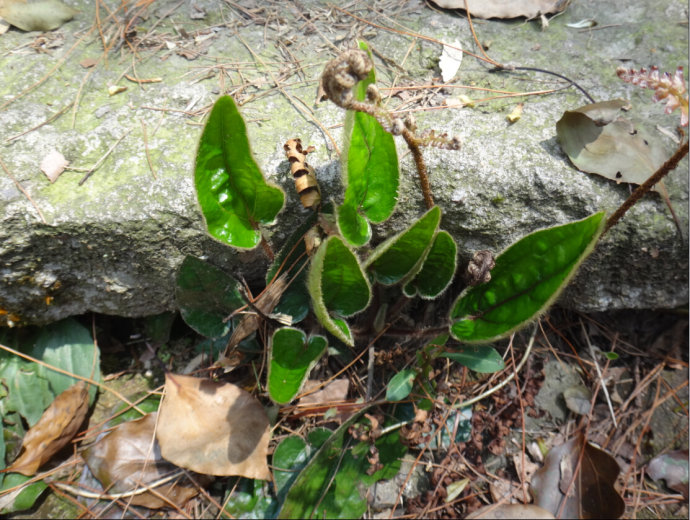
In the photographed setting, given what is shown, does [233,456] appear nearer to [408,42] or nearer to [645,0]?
[408,42]

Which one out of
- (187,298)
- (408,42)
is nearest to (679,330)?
(408,42)

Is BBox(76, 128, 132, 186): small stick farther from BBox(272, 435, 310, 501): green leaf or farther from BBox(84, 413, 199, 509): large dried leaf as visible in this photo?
BBox(272, 435, 310, 501): green leaf

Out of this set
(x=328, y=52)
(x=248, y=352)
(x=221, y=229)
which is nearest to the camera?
(x=221, y=229)

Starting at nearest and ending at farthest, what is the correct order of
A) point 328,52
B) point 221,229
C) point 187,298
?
point 221,229 < point 187,298 < point 328,52

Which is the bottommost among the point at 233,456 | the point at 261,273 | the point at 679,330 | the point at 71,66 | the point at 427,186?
the point at 679,330

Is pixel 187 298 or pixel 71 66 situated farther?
pixel 71 66

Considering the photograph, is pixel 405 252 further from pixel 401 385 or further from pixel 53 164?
pixel 53 164

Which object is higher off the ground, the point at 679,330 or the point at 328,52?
the point at 328,52
